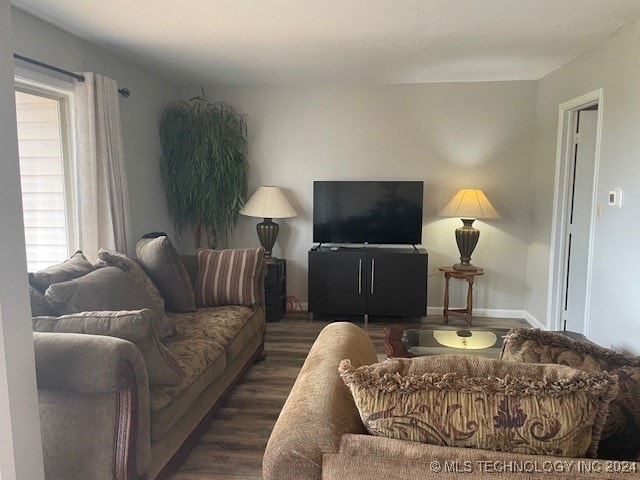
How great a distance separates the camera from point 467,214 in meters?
4.32

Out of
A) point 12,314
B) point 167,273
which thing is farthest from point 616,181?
point 12,314

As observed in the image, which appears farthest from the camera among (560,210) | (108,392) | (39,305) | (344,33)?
(560,210)

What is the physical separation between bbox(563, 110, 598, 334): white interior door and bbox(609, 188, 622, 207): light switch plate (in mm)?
713

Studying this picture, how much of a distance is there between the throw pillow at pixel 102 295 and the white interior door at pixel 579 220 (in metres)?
3.28

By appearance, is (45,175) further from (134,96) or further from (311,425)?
(311,425)

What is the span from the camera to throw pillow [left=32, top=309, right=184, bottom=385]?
5.86 feet

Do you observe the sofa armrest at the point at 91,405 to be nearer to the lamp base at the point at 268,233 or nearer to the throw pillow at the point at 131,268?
the throw pillow at the point at 131,268

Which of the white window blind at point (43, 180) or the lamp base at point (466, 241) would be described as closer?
the white window blind at point (43, 180)

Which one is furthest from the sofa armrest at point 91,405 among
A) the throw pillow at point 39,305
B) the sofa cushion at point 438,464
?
the sofa cushion at point 438,464

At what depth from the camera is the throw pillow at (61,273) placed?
2.22 metres

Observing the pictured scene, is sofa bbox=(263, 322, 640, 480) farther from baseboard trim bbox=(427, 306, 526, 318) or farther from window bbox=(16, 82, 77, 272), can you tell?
baseboard trim bbox=(427, 306, 526, 318)

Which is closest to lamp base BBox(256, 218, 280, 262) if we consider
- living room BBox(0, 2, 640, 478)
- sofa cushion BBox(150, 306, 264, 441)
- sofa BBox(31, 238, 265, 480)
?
living room BBox(0, 2, 640, 478)

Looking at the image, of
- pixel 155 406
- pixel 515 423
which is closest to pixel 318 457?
pixel 515 423

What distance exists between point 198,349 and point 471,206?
2968 mm
